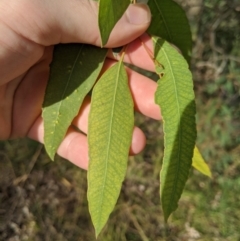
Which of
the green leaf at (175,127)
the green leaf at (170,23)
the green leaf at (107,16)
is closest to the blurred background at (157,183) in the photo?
the green leaf at (170,23)

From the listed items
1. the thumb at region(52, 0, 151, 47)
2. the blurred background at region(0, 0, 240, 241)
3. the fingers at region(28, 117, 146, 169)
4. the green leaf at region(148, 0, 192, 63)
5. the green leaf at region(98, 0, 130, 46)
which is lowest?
the blurred background at region(0, 0, 240, 241)

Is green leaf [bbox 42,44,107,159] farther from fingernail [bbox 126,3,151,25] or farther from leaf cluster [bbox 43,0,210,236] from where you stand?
fingernail [bbox 126,3,151,25]

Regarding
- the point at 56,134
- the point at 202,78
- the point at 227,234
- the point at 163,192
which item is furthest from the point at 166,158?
the point at 202,78

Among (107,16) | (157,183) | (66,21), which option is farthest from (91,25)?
(157,183)

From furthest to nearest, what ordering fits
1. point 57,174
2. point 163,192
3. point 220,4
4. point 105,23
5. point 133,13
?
1. point 57,174
2. point 220,4
3. point 133,13
4. point 163,192
5. point 105,23

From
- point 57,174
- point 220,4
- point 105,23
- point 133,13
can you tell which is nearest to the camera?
point 105,23

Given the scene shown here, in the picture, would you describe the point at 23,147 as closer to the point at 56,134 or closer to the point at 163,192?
the point at 56,134

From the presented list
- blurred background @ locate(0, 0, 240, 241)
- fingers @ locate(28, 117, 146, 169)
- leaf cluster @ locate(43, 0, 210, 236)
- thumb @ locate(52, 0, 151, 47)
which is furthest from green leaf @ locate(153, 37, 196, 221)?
blurred background @ locate(0, 0, 240, 241)
